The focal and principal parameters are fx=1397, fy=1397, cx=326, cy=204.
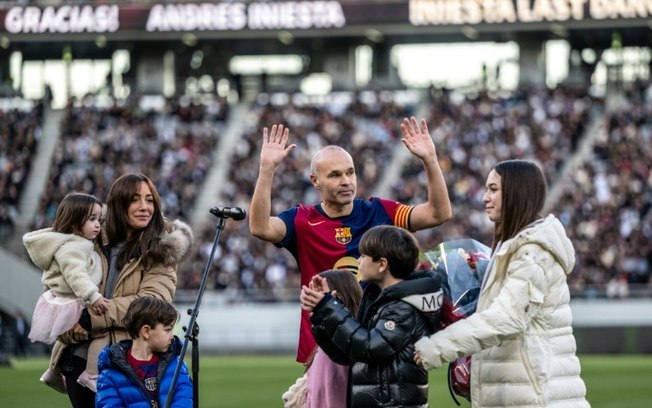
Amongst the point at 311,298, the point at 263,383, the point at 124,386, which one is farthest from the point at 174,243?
the point at 263,383

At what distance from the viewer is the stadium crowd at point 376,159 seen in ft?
111

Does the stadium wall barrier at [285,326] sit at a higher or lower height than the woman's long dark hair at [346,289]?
lower

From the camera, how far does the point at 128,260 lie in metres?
7.94

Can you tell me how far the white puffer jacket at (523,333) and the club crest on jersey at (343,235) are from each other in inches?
56.8

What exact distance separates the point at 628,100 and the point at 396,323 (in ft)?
115

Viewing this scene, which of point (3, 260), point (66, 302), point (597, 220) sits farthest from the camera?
point (597, 220)

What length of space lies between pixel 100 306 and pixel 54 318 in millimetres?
269

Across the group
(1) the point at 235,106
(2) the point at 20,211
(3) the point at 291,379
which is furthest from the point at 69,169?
(3) the point at 291,379

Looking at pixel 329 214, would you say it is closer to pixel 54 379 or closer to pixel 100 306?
pixel 100 306

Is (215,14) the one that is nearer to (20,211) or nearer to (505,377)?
(20,211)

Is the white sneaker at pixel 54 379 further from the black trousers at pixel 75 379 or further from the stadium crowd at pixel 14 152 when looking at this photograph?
the stadium crowd at pixel 14 152

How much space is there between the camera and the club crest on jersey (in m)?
8.34

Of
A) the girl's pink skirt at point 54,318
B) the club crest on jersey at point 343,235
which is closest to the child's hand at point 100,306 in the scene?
the girl's pink skirt at point 54,318

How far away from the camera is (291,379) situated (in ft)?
70.5
